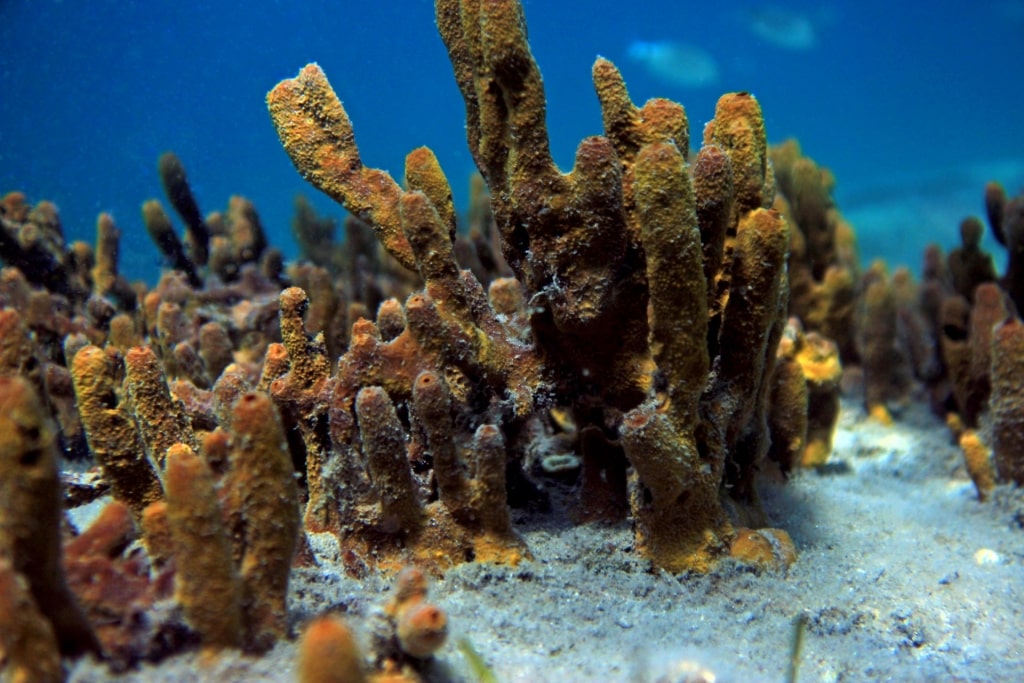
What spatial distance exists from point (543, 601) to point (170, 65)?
242 feet

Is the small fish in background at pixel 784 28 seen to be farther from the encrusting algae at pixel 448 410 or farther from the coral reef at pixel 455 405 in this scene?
the coral reef at pixel 455 405

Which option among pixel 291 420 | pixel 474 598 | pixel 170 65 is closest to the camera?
pixel 474 598

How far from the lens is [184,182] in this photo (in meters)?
6.07

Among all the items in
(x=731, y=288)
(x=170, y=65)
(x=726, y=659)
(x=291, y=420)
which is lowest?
(x=726, y=659)

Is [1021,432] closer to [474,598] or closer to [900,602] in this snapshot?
[900,602]

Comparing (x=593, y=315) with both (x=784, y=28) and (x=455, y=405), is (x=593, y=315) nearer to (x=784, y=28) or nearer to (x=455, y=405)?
(x=455, y=405)

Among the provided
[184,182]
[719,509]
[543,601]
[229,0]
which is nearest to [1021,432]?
[719,509]

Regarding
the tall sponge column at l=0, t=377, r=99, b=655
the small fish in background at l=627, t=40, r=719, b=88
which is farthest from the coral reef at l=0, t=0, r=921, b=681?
the small fish in background at l=627, t=40, r=719, b=88

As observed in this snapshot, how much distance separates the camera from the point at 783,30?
2032 inches

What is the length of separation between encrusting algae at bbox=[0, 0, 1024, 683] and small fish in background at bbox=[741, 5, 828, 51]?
56.6 metres

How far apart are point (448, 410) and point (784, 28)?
194 feet

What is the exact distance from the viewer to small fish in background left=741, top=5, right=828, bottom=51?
5131cm

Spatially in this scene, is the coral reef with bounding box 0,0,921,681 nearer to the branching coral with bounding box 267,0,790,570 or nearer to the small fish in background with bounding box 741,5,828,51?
the branching coral with bounding box 267,0,790,570

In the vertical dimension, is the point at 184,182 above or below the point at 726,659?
above
